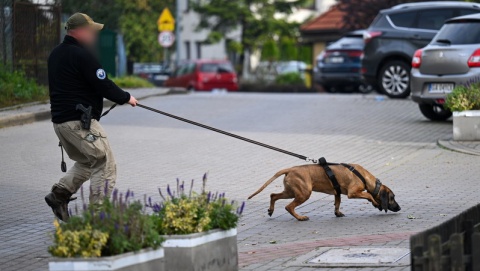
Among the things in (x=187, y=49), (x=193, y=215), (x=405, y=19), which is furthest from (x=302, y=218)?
Answer: (x=187, y=49)

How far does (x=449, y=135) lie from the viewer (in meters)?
17.7

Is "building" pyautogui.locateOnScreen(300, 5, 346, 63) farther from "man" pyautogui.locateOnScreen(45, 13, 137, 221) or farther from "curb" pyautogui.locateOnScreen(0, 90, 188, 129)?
"man" pyautogui.locateOnScreen(45, 13, 137, 221)

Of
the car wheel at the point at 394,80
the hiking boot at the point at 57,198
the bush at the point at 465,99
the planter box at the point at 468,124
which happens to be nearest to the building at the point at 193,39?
the car wheel at the point at 394,80

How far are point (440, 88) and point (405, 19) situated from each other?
19.5 ft

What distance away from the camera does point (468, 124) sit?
1628 cm

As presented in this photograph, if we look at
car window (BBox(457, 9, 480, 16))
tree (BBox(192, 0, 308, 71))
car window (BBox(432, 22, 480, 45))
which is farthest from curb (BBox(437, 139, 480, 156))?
tree (BBox(192, 0, 308, 71))

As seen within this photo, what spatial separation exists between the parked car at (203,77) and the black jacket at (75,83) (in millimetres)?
31178

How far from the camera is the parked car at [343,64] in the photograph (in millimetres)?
30656

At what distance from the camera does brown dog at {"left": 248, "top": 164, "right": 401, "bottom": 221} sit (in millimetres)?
10609

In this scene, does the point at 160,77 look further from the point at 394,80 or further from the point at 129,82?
the point at 394,80

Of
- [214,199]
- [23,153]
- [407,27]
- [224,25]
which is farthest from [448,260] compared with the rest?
[224,25]

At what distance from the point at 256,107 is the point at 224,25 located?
34.4 m

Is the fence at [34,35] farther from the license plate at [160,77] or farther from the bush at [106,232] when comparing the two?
the license plate at [160,77]

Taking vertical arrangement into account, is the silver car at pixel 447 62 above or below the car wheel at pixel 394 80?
above
